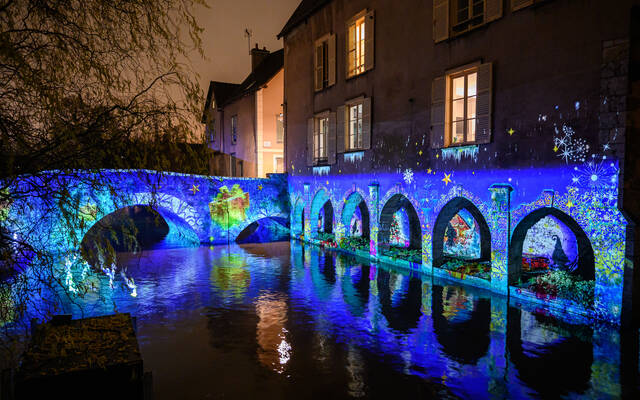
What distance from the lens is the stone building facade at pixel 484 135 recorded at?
793cm

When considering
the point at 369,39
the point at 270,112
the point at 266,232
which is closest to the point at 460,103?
the point at 369,39

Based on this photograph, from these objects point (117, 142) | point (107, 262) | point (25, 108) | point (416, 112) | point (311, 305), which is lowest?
point (311, 305)

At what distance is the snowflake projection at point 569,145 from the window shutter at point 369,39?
746 cm

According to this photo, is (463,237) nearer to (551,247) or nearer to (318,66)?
(551,247)

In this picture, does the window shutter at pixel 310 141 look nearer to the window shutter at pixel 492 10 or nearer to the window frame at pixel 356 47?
the window frame at pixel 356 47

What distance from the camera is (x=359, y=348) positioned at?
23.1ft

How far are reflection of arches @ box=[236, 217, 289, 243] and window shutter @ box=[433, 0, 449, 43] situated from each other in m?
12.7

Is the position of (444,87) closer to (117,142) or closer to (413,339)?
(413,339)

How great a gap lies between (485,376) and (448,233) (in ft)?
32.3

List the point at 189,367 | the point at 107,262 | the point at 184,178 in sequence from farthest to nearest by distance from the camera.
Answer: the point at 184,178
the point at 189,367
the point at 107,262

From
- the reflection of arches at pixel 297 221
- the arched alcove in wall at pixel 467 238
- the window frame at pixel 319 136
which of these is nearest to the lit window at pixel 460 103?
the arched alcove in wall at pixel 467 238

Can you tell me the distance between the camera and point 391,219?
14891 millimetres

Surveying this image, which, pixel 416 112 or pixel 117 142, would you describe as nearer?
pixel 117 142

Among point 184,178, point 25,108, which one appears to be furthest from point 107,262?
point 184,178
